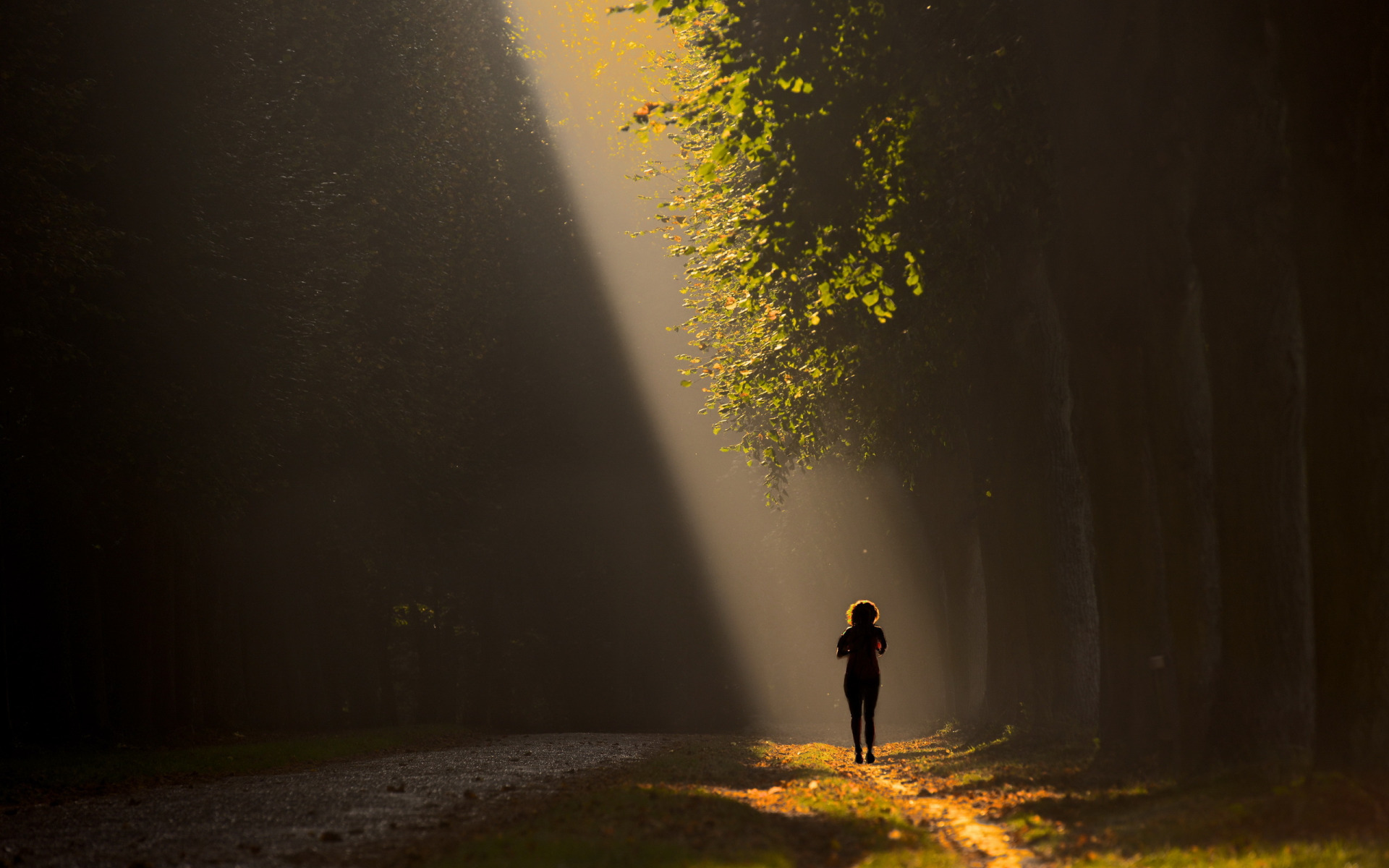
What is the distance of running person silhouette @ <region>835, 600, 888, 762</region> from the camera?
1828 cm

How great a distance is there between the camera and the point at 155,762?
21.4 metres

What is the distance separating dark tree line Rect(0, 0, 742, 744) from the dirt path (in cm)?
1340

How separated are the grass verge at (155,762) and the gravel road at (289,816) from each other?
126 centimetres

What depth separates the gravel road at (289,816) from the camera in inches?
397

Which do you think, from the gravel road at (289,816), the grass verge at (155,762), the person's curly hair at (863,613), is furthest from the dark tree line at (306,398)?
the person's curly hair at (863,613)

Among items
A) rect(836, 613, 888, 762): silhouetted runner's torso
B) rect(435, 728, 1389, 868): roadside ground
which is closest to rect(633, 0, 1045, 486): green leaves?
rect(836, 613, 888, 762): silhouetted runner's torso

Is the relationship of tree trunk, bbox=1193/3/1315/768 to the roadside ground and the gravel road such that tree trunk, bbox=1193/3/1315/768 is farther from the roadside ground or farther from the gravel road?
the gravel road

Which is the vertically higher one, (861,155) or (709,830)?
(861,155)

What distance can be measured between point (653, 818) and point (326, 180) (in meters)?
18.6

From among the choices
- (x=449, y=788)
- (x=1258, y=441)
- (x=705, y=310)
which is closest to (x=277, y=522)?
(x=705, y=310)

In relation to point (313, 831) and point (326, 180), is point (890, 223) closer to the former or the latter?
point (313, 831)

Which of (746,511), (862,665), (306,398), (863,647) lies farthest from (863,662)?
(746,511)

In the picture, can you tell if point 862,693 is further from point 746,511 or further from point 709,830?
point 746,511

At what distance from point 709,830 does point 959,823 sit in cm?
286
